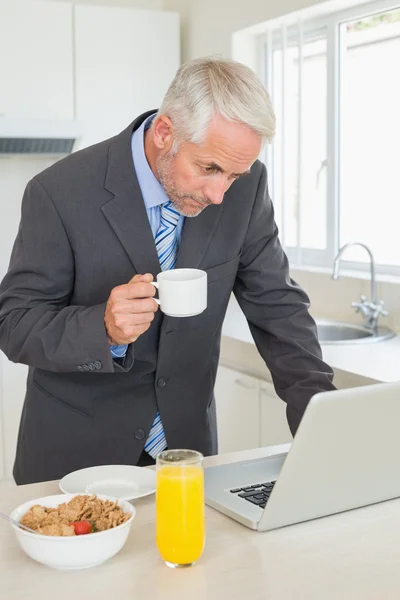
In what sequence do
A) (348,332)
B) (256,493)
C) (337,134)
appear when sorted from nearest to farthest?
(256,493) < (348,332) < (337,134)

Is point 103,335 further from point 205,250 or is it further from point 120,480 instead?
point 205,250

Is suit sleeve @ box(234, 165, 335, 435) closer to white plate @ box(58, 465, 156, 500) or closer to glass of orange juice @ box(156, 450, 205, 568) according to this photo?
white plate @ box(58, 465, 156, 500)

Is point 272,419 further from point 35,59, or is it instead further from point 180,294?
point 35,59

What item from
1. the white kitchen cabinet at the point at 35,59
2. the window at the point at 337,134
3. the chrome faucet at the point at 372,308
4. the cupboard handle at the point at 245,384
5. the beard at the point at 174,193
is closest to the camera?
the beard at the point at 174,193

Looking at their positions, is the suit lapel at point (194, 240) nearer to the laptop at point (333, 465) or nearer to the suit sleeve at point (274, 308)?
the suit sleeve at point (274, 308)

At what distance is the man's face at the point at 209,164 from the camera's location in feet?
4.92

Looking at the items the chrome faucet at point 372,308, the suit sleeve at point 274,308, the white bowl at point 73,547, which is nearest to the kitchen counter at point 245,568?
the white bowl at point 73,547

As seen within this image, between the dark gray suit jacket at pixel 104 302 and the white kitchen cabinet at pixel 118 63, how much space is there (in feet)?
6.37

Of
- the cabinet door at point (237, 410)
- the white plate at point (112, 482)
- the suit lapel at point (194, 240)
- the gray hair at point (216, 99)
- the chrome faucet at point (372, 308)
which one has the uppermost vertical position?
the gray hair at point (216, 99)

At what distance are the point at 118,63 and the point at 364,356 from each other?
1857mm

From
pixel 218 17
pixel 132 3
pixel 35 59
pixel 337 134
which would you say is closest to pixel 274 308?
pixel 337 134

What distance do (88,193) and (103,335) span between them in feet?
1.16

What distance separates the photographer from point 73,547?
3.61 feet

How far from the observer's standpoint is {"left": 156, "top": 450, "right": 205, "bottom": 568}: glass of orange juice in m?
1.13
